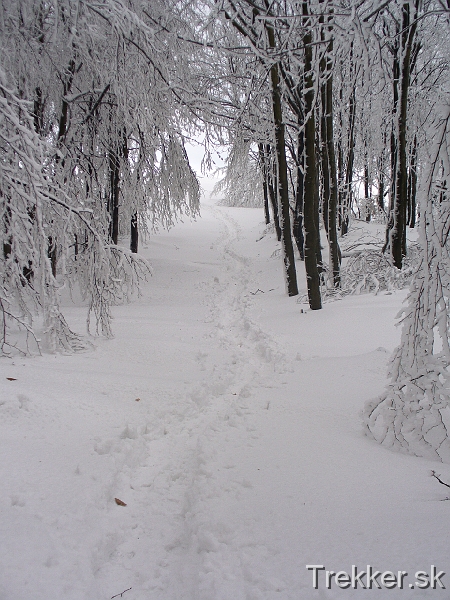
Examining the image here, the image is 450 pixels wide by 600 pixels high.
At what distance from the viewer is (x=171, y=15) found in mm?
5789

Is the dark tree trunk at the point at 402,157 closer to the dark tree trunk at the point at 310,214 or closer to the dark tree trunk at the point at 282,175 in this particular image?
the dark tree trunk at the point at 310,214

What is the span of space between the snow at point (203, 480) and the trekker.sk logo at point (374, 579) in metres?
0.02

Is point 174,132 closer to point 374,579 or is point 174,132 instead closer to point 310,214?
point 310,214

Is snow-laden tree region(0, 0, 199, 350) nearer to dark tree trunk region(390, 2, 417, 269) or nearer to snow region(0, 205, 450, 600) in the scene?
snow region(0, 205, 450, 600)

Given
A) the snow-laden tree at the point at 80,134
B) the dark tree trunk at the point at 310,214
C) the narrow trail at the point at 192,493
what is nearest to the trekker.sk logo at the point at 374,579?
the narrow trail at the point at 192,493

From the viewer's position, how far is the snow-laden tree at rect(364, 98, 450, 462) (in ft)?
6.24

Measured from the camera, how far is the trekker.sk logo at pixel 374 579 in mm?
1353

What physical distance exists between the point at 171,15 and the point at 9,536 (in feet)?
22.4

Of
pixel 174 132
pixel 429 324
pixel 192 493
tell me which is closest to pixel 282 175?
pixel 174 132

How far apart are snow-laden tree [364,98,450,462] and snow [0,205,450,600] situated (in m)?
0.26

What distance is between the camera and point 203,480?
232cm

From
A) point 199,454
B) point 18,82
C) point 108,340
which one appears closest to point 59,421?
point 199,454

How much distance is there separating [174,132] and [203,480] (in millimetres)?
5910

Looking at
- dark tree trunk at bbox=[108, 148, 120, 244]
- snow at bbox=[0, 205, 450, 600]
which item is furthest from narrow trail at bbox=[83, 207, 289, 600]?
dark tree trunk at bbox=[108, 148, 120, 244]
